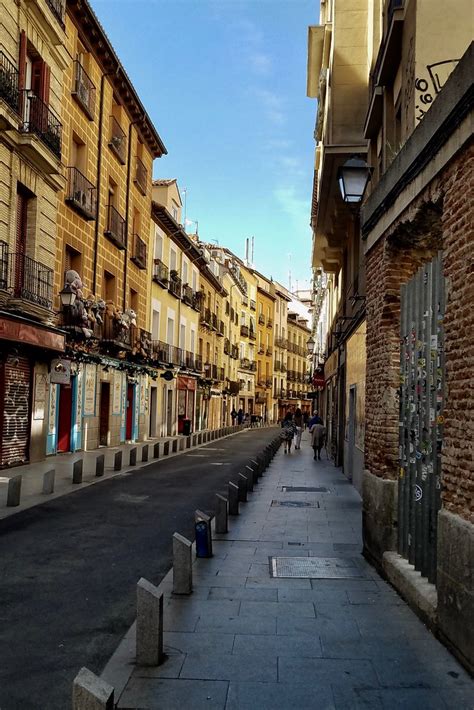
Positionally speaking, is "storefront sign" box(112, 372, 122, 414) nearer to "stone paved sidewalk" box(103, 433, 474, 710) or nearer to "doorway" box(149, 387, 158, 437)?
"doorway" box(149, 387, 158, 437)

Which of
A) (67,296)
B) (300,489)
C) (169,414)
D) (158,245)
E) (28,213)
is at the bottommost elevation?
(300,489)

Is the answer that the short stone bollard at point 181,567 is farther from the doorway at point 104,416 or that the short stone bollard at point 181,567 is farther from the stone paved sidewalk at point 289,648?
the doorway at point 104,416

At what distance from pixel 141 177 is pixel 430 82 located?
901 inches

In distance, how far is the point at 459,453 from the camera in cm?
500

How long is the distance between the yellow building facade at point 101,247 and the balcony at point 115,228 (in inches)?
1.5

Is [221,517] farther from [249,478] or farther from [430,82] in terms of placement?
[430,82]

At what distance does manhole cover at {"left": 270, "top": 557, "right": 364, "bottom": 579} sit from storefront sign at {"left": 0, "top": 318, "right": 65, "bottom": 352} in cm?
982

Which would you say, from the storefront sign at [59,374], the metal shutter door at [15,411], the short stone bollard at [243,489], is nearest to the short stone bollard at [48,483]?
the short stone bollard at [243,489]

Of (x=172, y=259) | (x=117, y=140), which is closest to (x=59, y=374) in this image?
(x=117, y=140)

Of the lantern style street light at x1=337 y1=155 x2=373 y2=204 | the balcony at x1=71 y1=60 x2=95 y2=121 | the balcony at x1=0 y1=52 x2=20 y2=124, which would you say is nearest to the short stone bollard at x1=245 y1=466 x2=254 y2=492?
the lantern style street light at x1=337 y1=155 x2=373 y2=204

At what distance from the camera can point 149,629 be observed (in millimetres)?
4773

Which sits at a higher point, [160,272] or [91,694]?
[160,272]

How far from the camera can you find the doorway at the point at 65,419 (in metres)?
21.8

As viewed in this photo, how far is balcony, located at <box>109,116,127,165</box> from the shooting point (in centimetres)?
2564
